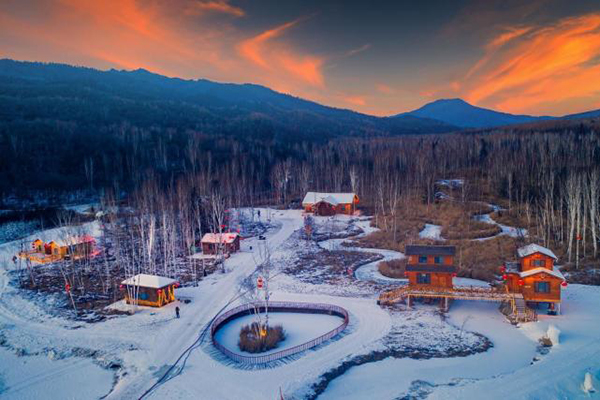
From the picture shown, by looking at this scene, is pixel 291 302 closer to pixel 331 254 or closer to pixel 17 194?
pixel 331 254

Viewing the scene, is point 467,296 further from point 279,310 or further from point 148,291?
point 148,291

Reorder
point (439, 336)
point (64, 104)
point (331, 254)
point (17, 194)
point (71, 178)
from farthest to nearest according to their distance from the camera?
point (64, 104), point (71, 178), point (17, 194), point (331, 254), point (439, 336)

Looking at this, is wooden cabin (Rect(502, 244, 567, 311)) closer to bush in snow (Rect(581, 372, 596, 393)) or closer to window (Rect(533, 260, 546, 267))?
window (Rect(533, 260, 546, 267))

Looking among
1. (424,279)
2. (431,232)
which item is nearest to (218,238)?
(424,279)

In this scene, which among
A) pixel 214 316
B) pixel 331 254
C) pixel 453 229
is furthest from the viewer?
pixel 453 229

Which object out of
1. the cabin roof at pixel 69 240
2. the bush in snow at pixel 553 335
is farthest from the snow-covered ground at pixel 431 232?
the cabin roof at pixel 69 240

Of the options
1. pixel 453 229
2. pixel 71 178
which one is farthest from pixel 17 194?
pixel 453 229

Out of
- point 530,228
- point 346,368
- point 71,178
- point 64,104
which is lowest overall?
point 346,368

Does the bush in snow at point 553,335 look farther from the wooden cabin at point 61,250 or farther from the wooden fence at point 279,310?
the wooden cabin at point 61,250
